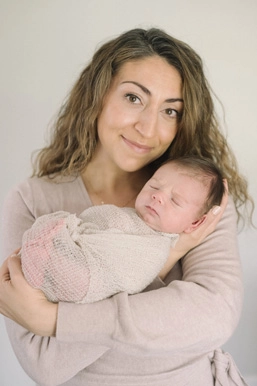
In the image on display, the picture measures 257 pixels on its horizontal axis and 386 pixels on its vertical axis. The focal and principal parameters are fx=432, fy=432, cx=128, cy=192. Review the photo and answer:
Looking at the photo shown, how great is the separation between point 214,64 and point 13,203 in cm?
100

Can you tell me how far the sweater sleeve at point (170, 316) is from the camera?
96 centimetres

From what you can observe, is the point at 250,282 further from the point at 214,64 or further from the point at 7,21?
the point at 7,21

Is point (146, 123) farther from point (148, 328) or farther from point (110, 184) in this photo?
point (148, 328)

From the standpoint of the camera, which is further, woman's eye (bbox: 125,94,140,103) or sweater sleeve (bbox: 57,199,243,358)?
woman's eye (bbox: 125,94,140,103)

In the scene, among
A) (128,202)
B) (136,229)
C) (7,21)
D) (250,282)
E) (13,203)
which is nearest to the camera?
(136,229)

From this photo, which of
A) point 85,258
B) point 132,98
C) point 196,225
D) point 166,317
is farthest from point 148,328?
point 132,98

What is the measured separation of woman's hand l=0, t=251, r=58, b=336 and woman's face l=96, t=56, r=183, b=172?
0.49 meters

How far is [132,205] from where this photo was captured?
1435 millimetres

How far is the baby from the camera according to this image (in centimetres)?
96

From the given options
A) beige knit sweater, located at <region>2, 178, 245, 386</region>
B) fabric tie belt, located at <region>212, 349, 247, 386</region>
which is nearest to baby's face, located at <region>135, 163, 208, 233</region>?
beige knit sweater, located at <region>2, 178, 245, 386</region>

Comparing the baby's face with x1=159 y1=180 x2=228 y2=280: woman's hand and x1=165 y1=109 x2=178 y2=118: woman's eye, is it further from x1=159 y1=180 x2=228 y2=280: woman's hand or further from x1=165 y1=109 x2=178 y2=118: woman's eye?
x1=165 y1=109 x2=178 y2=118: woman's eye

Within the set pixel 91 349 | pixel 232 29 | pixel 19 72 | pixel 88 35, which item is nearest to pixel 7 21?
pixel 19 72

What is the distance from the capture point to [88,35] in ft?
5.57

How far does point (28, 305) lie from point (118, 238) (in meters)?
0.25
